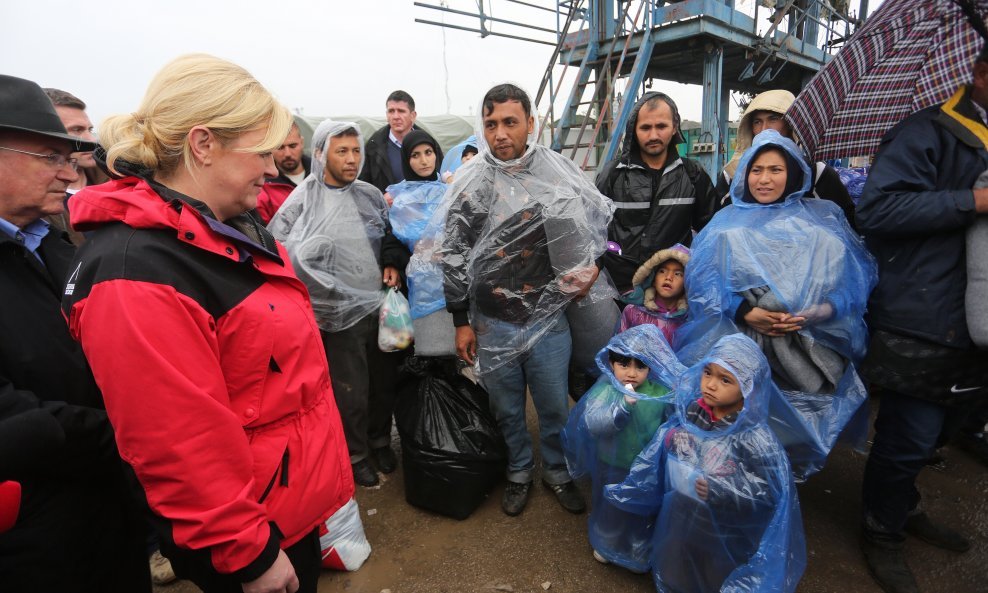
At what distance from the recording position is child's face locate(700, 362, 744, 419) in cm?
159

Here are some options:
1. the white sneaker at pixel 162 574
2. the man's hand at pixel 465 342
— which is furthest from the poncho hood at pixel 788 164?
the white sneaker at pixel 162 574

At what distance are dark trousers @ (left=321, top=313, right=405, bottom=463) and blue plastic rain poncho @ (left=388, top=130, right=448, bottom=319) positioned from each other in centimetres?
36

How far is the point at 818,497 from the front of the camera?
7.55ft

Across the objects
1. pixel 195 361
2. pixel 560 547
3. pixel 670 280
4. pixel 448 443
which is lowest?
pixel 560 547

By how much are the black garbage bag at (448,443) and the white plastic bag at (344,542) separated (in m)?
0.34

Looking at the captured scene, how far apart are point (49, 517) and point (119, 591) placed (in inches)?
12.0

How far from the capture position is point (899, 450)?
5.82ft

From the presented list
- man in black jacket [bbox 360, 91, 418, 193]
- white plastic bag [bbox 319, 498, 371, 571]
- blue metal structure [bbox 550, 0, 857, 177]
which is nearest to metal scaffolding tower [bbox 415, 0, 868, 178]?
blue metal structure [bbox 550, 0, 857, 177]

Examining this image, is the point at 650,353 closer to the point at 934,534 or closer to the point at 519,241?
the point at 519,241

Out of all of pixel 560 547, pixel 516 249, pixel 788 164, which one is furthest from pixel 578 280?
pixel 560 547

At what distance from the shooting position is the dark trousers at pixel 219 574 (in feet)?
3.15

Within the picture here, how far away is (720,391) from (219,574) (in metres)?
1.49

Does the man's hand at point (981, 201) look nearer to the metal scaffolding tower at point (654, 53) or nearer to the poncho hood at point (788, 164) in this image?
the poncho hood at point (788, 164)

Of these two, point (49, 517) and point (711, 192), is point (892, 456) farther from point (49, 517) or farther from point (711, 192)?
→ point (49, 517)
